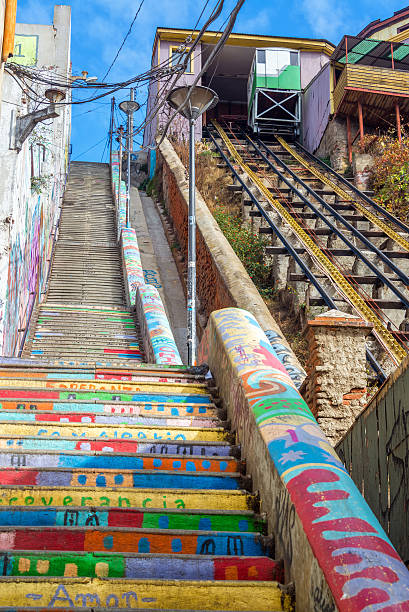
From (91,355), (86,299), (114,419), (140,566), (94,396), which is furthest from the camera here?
(86,299)

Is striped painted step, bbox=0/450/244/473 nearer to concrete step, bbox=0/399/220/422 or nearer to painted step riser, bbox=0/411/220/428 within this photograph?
painted step riser, bbox=0/411/220/428

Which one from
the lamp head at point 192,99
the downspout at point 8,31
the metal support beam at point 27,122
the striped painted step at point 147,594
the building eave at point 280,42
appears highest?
the building eave at point 280,42

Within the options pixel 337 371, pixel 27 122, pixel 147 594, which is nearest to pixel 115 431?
pixel 147 594

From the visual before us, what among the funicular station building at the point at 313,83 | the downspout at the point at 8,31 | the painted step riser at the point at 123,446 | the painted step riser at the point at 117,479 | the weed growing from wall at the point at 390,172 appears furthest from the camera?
the funicular station building at the point at 313,83

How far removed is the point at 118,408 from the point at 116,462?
40.1 inches

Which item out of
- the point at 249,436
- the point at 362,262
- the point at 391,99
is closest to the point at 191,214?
the point at 362,262

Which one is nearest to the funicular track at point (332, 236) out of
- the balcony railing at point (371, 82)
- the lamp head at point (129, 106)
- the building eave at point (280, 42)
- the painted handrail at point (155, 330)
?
the painted handrail at point (155, 330)

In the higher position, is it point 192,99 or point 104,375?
point 192,99

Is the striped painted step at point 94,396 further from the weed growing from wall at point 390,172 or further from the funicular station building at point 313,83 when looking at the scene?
the funicular station building at point 313,83

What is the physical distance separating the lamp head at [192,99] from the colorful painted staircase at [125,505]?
241 inches

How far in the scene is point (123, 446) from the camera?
4535 mm

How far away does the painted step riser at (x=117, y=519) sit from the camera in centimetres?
354

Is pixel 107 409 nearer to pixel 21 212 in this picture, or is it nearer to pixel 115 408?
pixel 115 408

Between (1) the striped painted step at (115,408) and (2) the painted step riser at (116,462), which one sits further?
Answer: (1) the striped painted step at (115,408)
